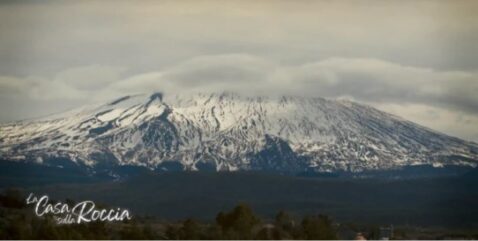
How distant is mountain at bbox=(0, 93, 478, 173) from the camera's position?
41.2m

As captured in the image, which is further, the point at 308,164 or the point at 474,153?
the point at 308,164

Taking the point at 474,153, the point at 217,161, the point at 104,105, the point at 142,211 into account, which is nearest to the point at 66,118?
the point at 104,105

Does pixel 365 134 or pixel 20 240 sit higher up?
pixel 365 134

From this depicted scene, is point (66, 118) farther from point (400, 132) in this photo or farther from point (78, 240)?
point (78, 240)

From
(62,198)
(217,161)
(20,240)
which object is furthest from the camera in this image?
(217,161)

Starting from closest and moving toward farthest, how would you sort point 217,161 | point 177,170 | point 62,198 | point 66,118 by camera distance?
point 62,198 < point 66,118 < point 177,170 < point 217,161

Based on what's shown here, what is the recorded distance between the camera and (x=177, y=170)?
142ft

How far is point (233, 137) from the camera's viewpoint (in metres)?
48.7

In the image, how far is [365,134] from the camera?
47.5 meters

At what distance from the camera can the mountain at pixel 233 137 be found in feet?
135

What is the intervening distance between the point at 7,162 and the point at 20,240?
1108cm

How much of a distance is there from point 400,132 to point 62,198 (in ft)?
40.9

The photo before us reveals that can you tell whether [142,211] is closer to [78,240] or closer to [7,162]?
[7,162]

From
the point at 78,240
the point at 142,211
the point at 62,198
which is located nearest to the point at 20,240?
the point at 78,240
